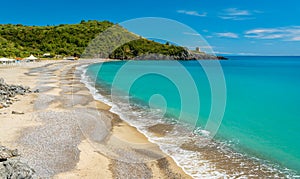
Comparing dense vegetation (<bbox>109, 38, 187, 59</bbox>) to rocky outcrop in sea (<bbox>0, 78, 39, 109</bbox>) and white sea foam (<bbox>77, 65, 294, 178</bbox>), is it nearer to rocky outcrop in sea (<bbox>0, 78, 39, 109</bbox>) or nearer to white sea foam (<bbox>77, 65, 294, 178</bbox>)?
rocky outcrop in sea (<bbox>0, 78, 39, 109</bbox>)

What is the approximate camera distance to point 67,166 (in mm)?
9203

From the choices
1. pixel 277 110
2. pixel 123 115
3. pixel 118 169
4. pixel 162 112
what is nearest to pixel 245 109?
pixel 277 110

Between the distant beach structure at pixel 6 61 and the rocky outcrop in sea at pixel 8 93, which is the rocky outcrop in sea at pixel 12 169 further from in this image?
the distant beach structure at pixel 6 61

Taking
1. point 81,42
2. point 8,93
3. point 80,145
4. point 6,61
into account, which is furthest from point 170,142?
point 81,42

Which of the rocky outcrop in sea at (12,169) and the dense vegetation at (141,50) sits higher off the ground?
the dense vegetation at (141,50)

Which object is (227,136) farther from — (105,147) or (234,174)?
(105,147)

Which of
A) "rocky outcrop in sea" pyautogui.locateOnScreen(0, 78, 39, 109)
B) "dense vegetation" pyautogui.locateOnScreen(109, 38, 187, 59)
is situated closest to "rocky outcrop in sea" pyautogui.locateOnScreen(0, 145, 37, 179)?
"rocky outcrop in sea" pyautogui.locateOnScreen(0, 78, 39, 109)

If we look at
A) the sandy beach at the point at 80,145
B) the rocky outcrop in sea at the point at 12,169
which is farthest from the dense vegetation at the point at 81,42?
the rocky outcrop in sea at the point at 12,169

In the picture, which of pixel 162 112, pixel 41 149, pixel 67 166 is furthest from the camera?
pixel 162 112

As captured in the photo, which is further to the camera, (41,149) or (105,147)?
(105,147)

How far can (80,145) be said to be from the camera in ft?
37.5

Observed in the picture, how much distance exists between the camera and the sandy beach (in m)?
9.13

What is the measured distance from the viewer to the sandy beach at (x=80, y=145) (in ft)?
30.0

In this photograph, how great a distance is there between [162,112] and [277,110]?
36.5ft
